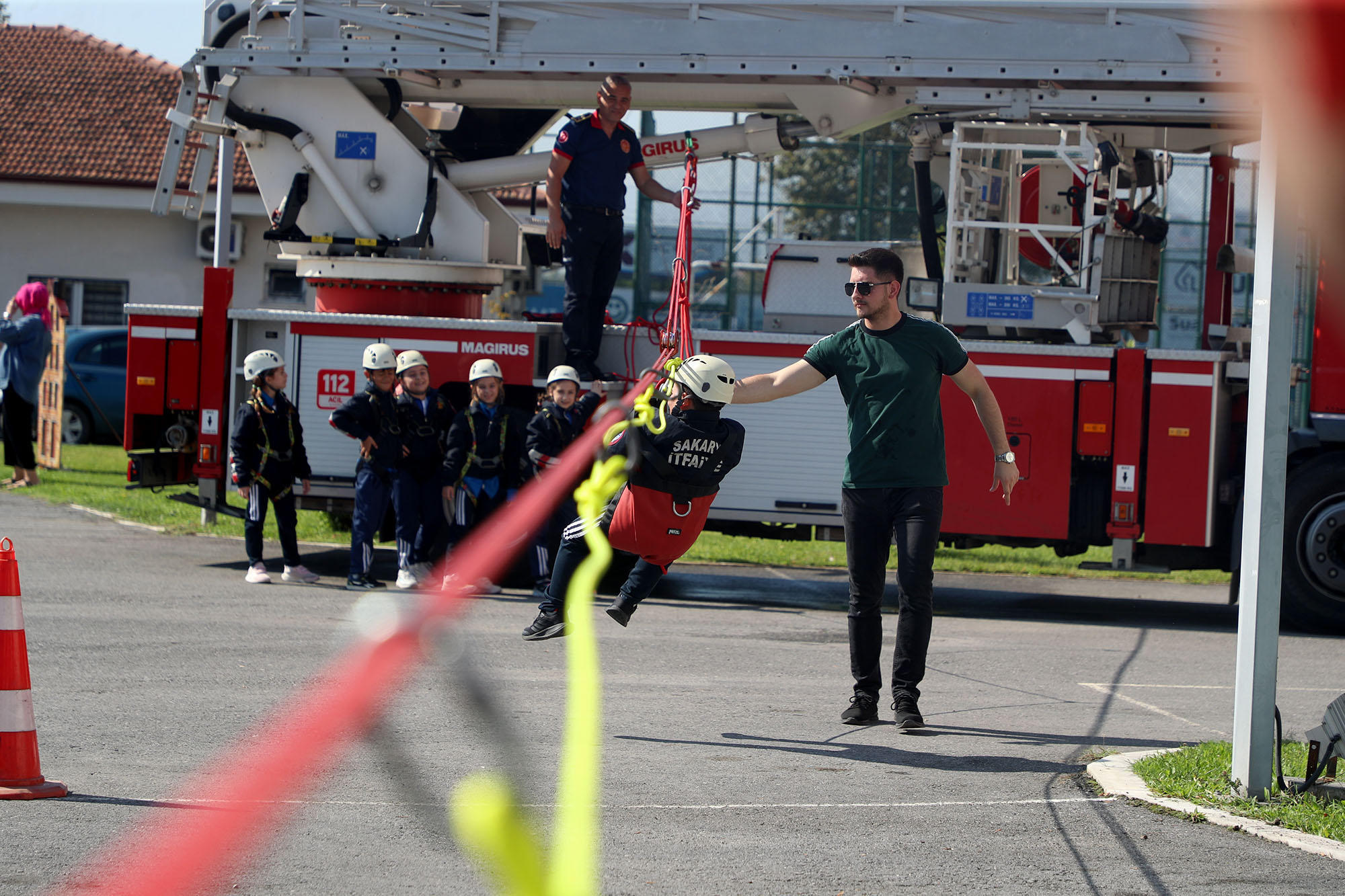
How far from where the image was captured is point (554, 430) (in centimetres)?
1066

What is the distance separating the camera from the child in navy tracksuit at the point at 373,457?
10914 mm

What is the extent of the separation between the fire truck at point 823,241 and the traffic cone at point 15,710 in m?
6.40

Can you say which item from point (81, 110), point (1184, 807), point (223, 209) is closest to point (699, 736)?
point (1184, 807)

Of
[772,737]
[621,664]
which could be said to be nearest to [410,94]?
[621,664]

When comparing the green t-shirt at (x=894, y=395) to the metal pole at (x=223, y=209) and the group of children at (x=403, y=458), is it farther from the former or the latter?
the metal pole at (x=223, y=209)

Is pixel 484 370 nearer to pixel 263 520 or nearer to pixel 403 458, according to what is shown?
pixel 403 458

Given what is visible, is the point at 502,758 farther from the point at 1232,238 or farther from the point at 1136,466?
the point at 1232,238

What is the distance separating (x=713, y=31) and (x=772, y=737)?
6.37m

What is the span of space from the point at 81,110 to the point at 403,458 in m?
21.2

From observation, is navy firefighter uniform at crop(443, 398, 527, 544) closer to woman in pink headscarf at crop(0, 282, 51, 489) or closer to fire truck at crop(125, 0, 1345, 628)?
fire truck at crop(125, 0, 1345, 628)

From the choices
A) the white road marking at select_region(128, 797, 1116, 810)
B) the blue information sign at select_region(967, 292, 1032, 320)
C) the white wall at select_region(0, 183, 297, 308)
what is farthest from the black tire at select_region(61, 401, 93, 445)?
the white road marking at select_region(128, 797, 1116, 810)

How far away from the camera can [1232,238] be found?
1238cm

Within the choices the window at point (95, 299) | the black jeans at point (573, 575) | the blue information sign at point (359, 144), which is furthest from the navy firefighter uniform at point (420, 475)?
the window at point (95, 299)

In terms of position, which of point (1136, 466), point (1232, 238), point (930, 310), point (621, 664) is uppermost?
point (1232, 238)
